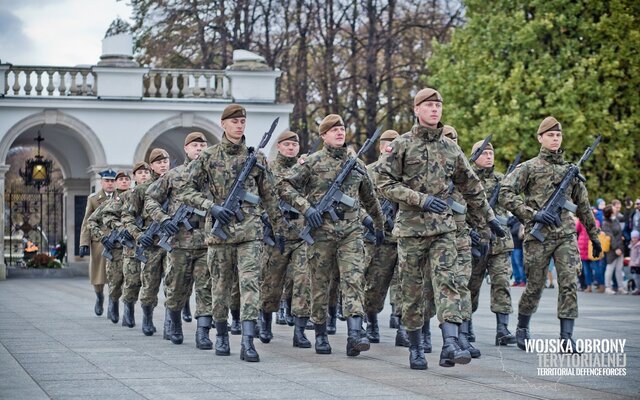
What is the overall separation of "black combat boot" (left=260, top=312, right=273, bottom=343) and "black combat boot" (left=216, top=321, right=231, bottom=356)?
61.9 inches

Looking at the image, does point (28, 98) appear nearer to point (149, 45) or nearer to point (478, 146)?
point (149, 45)

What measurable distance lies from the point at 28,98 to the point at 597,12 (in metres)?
18.5

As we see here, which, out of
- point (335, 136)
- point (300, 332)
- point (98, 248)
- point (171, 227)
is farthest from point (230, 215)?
point (98, 248)

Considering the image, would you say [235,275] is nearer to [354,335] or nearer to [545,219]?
[354,335]

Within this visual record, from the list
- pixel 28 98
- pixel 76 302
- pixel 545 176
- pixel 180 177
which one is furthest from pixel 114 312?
pixel 28 98

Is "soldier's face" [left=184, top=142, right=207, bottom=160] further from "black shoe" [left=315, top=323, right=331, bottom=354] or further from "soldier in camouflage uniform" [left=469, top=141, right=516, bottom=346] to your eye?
"soldier in camouflage uniform" [left=469, top=141, right=516, bottom=346]

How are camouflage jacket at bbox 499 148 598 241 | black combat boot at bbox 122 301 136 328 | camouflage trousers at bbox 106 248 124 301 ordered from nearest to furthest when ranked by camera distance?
camouflage jacket at bbox 499 148 598 241 < black combat boot at bbox 122 301 136 328 < camouflage trousers at bbox 106 248 124 301

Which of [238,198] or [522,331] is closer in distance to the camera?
[238,198]

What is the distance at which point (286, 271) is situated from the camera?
50.3 ft

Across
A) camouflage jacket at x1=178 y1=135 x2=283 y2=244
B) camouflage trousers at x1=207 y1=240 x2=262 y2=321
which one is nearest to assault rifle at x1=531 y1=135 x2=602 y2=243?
camouflage jacket at x1=178 y1=135 x2=283 y2=244

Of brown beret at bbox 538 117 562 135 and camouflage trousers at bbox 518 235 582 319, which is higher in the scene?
brown beret at bbox 538 117 562 135

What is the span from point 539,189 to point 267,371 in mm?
3681

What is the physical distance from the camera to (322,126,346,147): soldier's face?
13.1 metres

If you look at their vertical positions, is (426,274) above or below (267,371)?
above
